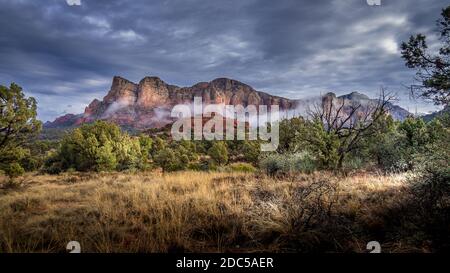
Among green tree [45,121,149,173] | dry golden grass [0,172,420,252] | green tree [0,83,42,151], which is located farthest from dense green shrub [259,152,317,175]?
green tree [45,121,149,173]

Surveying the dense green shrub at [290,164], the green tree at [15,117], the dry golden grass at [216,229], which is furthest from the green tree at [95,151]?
the dry golden grass at [216,229]

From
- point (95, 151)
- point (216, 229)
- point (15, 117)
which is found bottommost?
point (216, 229)

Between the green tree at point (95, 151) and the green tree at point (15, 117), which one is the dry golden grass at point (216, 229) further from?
the green tree at point (95, 151)

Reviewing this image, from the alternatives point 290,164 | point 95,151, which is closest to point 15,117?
point 290,164

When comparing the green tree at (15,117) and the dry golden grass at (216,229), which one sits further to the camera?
the green tree at (15,117)

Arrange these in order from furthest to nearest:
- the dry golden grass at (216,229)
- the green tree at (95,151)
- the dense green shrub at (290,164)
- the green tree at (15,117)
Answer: the green tree at (95,151) → the dense green shrub at (290,164) → the green tree at (15,117) → the dry golden grass at (216,229)

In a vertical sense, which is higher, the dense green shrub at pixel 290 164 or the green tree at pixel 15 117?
the green tree at pixel 15 117

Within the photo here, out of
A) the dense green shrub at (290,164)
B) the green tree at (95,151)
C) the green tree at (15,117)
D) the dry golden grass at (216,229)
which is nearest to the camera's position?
the dry golden grass at (216,229)

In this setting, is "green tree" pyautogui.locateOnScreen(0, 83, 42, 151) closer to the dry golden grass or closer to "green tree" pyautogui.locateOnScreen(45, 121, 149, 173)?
the dry golden grass

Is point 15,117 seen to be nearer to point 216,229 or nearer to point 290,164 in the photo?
point 216,229

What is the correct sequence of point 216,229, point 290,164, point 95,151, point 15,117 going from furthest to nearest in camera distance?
point 95,151, point 290,164, point 15,117, point 216,229
